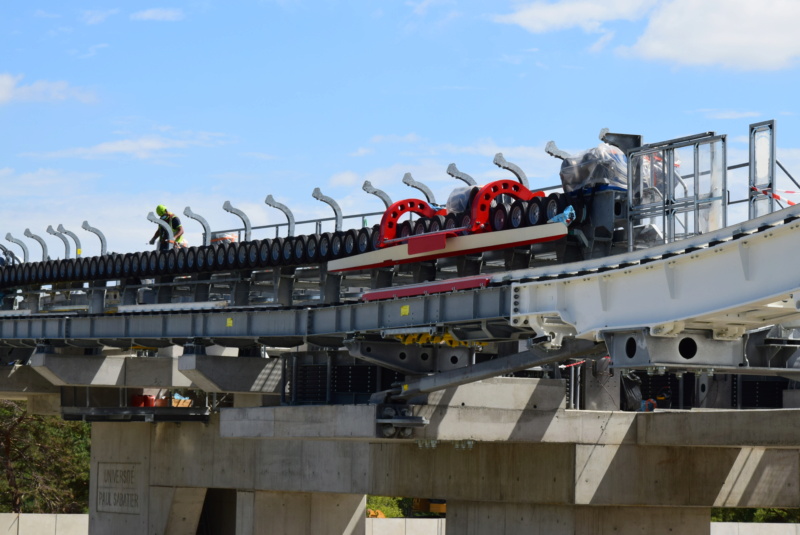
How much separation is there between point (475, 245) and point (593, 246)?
297 centimetres

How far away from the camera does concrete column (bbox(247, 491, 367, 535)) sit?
38562 millimetres

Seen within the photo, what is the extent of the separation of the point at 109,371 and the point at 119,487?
18.4ft

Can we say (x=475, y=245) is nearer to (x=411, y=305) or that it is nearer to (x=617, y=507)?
(x=411, y=305)

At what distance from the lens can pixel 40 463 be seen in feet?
213

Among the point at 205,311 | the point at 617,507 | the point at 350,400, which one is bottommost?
the point at 617,507

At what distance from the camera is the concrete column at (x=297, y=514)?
38.6 m

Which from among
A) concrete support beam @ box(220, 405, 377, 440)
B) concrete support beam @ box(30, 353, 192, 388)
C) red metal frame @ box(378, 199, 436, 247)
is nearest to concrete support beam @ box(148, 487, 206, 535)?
concrete support beam @ box(30, 353, 192, 388)

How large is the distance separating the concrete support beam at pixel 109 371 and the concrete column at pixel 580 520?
38.6 feet

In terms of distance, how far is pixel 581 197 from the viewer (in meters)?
25.2

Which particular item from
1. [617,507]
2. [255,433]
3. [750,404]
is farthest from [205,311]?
[750,404]

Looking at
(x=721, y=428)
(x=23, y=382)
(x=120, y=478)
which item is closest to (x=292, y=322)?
(x=721, y=428)

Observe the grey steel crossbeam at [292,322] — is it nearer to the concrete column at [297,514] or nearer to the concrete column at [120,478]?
the concrete column at [120,478]

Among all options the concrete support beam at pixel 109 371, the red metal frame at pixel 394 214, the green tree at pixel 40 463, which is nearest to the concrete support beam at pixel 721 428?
the red metal frame at pixel 394 214

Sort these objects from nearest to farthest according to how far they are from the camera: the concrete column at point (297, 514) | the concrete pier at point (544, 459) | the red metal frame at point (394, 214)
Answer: the concrete pier at point (544, 459) → the red metal frame at point (394, 214) → the concrete column at point (297, 514)
